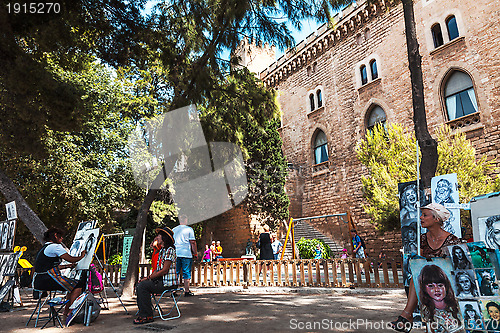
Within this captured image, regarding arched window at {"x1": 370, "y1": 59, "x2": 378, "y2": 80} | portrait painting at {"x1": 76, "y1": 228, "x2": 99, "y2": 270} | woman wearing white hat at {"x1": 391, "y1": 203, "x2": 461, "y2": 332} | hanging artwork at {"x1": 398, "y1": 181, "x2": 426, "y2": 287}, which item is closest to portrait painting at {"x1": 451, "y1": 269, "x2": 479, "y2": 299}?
woman wearing white hat at {"x1": 391, "y1": 203, "x2": 461, "y2": 332}

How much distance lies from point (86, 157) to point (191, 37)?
8862 millimetres

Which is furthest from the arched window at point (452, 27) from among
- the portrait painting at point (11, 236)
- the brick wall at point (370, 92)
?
the portrait painting at point (11, 236)

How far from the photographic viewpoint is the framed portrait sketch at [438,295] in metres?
2.59

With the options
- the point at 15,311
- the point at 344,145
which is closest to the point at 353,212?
the point at 344,145

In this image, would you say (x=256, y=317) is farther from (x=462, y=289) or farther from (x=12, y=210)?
(x=12, y=210)

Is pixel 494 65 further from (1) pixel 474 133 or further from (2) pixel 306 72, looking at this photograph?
(2) pixel 306 72

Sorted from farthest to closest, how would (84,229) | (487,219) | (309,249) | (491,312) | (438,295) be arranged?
(309,249) → (84,229) → (487,219) → (438,295) → (491,312)

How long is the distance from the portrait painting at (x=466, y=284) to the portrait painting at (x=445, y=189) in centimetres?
118

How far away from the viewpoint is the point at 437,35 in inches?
569

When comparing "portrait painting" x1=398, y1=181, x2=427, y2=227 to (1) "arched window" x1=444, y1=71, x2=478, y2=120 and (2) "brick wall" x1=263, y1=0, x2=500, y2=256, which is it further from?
(1) "arched window" x1=444, y1=71, x2=478, y2=120

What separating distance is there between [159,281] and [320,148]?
16.7 metres

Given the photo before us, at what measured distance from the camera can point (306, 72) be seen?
21156 millimetres

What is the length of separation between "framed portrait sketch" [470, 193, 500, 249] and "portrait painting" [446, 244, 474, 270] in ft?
0.64

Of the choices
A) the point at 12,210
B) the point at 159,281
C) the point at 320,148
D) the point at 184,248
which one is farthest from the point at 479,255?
the point at 320,148
